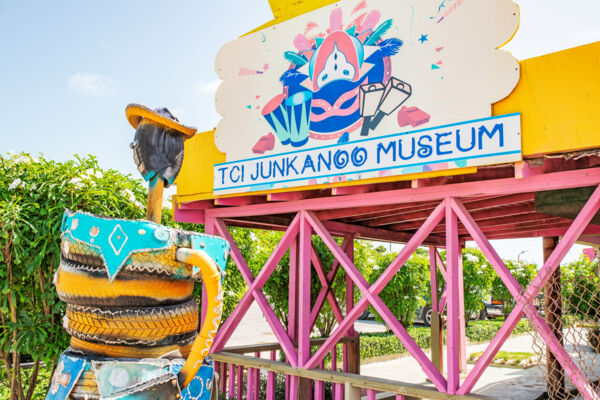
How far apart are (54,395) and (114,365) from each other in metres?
0.42

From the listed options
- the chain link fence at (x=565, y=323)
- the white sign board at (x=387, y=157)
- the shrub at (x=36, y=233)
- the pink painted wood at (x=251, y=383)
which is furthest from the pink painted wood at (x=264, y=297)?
the chain link fence at (x=565, y=323)

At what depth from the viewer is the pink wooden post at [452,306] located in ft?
13.7

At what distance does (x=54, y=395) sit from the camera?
2650 millimetres

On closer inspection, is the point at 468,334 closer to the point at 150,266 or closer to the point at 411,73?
the point at 411,73

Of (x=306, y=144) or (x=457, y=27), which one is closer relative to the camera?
(x=457, y=27)

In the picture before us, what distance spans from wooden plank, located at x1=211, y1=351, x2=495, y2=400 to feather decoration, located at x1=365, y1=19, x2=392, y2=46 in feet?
9.75

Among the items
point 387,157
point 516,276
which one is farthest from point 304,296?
point 516,276

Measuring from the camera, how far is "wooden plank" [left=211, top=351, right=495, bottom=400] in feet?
13.9

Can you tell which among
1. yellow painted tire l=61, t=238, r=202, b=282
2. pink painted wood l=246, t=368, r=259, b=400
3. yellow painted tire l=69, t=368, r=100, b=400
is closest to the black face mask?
yellow painted tire l=61, t=238, r=202, b=282

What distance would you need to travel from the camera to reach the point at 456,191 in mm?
4418

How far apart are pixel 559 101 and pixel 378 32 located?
5.53ft

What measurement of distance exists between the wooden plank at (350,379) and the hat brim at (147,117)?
2.85 meters

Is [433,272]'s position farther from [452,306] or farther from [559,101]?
[559,101]

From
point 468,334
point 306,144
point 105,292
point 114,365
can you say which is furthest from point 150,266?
point 468,334
